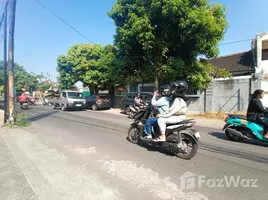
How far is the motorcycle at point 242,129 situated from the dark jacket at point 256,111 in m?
0.18

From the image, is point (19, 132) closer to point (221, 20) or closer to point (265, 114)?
point (265, 114)

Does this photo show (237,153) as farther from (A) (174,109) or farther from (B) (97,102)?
(B) (97,102)

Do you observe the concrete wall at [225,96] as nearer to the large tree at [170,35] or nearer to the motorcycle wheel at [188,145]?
the large tree at [170,35]

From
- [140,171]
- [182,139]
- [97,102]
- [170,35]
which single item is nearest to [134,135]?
→ [182,139]

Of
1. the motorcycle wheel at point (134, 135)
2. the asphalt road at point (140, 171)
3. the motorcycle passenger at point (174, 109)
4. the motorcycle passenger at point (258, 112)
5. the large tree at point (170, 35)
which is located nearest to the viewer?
the asphalt road at point (140, 171)

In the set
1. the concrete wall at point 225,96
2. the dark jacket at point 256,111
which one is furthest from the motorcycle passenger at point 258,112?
the concrete wall at point 225,96

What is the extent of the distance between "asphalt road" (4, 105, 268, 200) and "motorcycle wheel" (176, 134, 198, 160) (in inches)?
5.5

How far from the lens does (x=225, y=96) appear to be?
517 inches

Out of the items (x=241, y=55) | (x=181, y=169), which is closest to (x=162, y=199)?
(x=181, y=169)

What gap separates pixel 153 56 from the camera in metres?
12.8

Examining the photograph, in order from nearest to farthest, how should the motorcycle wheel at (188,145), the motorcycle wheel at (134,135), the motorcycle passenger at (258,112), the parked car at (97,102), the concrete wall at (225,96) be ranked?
the motorcycle wheel at (188,145) < the motorcycle passenger at (258,112) < the motorcycle wheel at (134,135) < the concrete wall at (225,96) < the parked car at (97,102)

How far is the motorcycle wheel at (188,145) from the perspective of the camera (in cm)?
442

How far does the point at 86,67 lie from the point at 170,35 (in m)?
11.1

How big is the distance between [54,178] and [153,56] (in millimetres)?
10784
